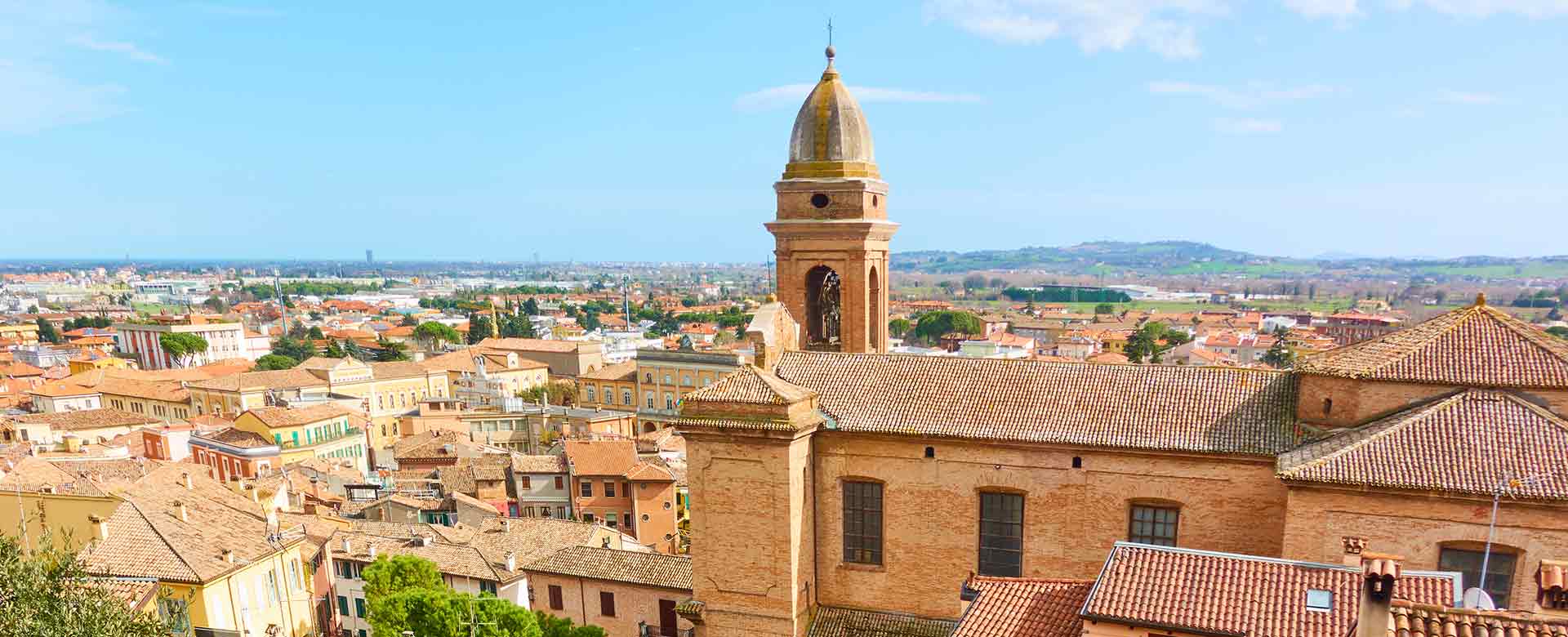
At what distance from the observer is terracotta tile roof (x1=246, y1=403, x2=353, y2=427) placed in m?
48.9

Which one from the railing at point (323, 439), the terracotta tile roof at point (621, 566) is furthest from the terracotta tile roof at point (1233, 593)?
the railing at point (323, 439)

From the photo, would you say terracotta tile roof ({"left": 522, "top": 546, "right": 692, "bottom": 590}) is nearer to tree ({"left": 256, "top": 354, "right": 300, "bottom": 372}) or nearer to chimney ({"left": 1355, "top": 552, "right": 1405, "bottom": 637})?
chimney ({"left": 1355, "top": 552, "right": 1405, "bottom": 637})

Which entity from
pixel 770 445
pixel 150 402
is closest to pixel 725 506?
pixel 770 445

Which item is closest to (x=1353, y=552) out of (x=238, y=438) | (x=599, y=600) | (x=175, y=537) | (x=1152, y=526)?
(x=1152, y=526)

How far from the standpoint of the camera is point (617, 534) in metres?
31.9

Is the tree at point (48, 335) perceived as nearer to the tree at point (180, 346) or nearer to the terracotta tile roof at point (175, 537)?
the tree at point (180, 346)

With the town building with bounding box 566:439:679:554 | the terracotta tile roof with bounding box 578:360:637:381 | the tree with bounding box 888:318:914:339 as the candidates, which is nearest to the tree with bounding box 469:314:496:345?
the terracotta tile roof with bounding box 578:360:637:381

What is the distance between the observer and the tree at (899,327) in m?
134

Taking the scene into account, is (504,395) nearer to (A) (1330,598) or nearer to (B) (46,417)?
(B) (46,417)

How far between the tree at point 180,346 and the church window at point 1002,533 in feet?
350

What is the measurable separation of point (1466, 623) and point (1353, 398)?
6772 millimetres

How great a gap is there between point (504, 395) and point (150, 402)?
2622 cm

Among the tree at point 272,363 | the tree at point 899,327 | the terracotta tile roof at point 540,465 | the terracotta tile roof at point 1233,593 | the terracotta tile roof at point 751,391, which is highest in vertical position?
the terracotta tile roof at point 751,391

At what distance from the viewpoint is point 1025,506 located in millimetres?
15805
